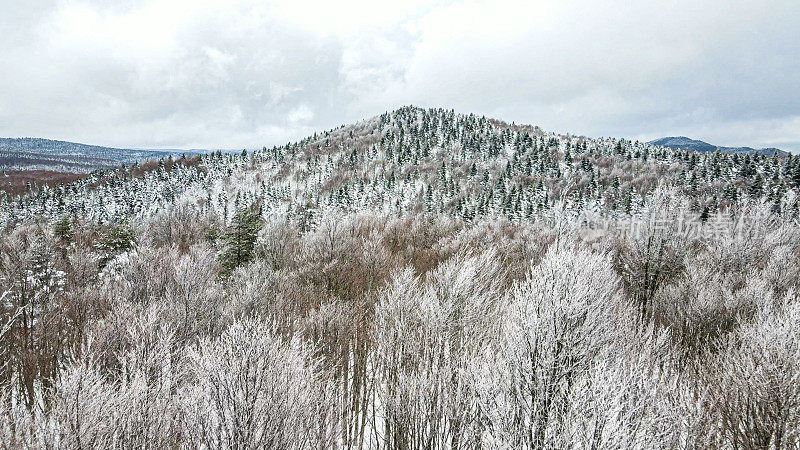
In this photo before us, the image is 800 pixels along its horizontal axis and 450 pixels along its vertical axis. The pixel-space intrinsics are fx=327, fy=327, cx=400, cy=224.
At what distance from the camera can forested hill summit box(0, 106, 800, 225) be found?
94087 mm

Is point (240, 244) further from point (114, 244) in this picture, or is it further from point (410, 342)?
point (410, 342)

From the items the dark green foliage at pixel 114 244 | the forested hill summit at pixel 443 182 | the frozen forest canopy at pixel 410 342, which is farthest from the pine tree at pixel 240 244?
the forested hill summit at pixel 443 182

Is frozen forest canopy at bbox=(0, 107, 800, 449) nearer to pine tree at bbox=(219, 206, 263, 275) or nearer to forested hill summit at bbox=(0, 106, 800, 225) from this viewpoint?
pine tree at bbox=(219, 206, 263, 275)

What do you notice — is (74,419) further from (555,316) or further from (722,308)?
(722,308)

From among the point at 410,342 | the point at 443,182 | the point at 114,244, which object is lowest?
the point at 114,244

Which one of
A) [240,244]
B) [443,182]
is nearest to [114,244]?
[240,244]

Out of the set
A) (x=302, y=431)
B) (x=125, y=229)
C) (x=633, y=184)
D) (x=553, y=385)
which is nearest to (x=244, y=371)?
(x=302, y=431)

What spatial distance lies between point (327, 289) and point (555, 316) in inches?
701

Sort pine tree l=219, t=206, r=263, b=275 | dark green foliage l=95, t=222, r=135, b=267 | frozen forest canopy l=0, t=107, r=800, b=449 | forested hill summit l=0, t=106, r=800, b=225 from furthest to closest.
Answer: forested hill summit l=0, t=106, r=800, b=225 → dark green foliage l=95, t=222, r=135, b=267 → pine tree l=219, t=206, r=263, b=275 → frozen forest canopy l=0, t=107, r=800, b=449

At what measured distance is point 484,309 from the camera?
13953 mm

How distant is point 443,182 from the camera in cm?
14300

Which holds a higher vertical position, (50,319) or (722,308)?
(722,308)

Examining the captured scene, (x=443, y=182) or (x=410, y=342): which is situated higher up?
(x=443, y=182)

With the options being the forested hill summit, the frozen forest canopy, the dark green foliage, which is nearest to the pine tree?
the frozen forest canopy
